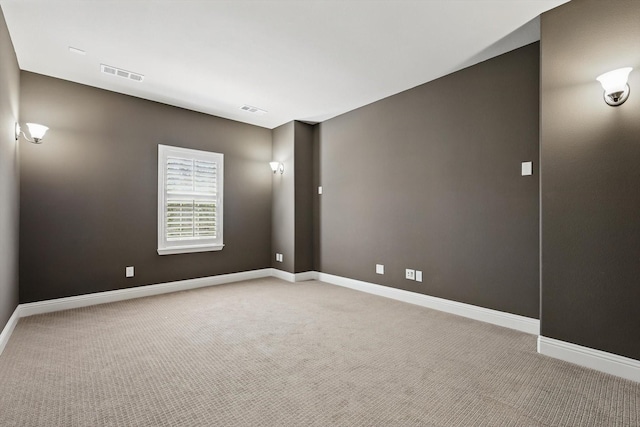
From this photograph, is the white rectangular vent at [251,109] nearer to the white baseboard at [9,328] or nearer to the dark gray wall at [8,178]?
the dark gray wall at [8,178]

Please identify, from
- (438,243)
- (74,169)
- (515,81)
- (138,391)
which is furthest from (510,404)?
(74,169)

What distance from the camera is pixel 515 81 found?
3.20 metres

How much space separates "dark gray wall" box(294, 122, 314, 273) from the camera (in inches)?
216

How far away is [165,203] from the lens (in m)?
4.62

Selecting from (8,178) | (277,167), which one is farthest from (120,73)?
(277,167)

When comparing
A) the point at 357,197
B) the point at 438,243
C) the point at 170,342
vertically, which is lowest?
the point at 170,342

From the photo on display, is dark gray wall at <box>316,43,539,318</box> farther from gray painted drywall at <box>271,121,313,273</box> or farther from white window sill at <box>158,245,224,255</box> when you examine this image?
white window sill at <box>158,245,224,255</box>

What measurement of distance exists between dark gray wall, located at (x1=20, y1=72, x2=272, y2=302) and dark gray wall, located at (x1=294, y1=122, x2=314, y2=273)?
1.29 metres

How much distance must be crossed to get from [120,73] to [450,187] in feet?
13.8

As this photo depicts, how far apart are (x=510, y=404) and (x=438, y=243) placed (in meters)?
2.13

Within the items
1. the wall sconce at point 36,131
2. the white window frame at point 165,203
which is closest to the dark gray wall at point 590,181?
the white window frame at point 165,203

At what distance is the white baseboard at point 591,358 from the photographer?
2.21 m

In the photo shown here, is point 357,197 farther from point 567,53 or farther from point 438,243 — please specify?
point 567,53

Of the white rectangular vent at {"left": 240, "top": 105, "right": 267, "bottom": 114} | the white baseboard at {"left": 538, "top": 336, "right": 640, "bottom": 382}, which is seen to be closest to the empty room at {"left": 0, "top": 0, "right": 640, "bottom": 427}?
the white baseboard at {"left": 538, "top": 336, "right": 640, "bottom": 382}
